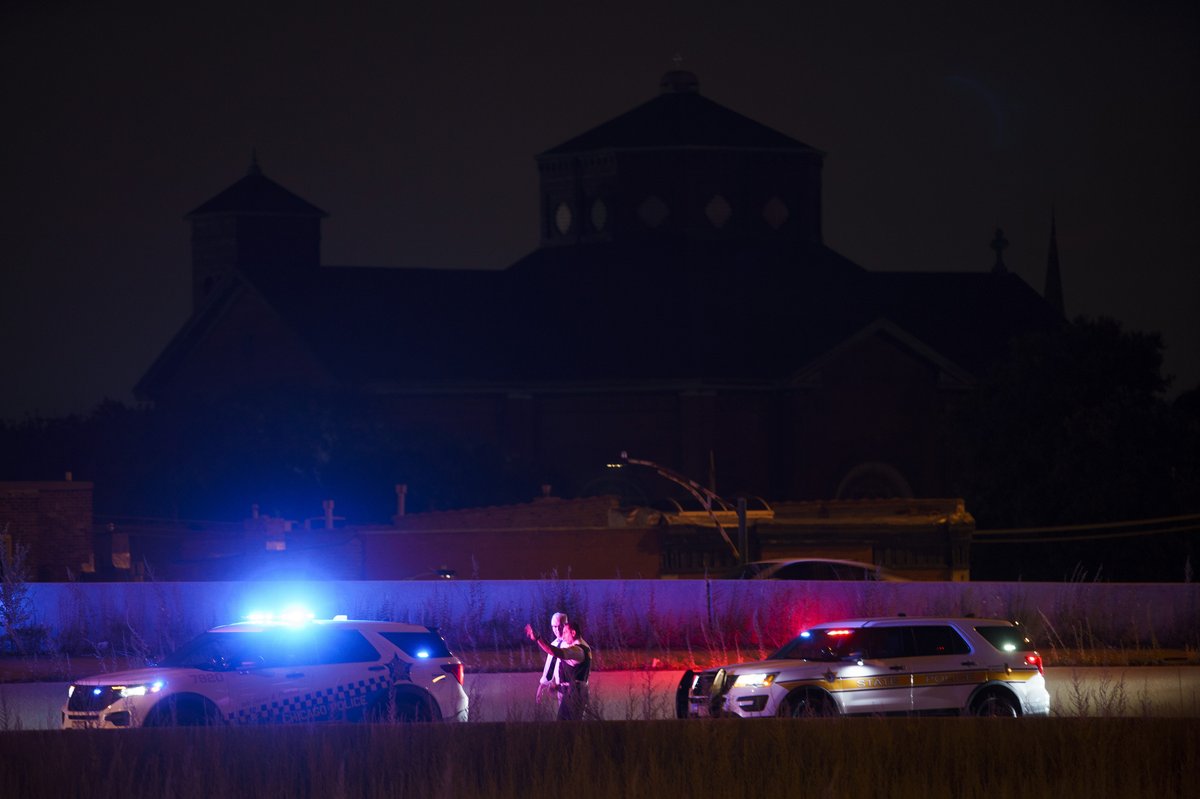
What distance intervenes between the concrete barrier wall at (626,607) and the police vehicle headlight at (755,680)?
1491 centimetres

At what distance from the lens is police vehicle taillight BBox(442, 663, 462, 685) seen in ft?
71.7

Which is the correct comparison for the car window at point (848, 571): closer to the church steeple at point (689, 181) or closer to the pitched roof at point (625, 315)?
the pitched roof at point (625, 315)

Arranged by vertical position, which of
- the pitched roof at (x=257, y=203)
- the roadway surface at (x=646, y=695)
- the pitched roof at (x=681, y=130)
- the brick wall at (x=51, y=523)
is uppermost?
the pitched roof at (x=681, y=130)

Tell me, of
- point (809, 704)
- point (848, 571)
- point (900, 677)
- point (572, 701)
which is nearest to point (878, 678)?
point (900, 677)

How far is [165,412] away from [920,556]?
35.0m

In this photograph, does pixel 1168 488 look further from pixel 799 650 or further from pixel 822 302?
pixel 799 650

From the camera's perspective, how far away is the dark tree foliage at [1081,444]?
192 feet

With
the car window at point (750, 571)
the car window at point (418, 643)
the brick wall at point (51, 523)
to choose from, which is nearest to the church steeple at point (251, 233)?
the brick wall at point (51, 523)

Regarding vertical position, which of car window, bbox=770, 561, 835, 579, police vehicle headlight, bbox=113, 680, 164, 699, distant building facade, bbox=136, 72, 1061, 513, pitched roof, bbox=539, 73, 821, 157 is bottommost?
police vehicle headlight, bbox=113, 680, 164, 699

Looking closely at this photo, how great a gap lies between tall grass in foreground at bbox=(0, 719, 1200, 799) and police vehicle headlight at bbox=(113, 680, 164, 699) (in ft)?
7.03

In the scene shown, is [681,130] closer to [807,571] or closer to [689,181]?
[689,181]

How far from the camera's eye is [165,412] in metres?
78.6

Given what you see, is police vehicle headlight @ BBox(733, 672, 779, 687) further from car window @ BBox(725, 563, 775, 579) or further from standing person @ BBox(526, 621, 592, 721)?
car window @ BBox(725, 563, 775, 579)

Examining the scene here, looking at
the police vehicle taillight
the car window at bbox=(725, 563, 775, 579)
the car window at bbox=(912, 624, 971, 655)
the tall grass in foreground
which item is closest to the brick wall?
the car window at bbox=(725, 563, 775, 579)
